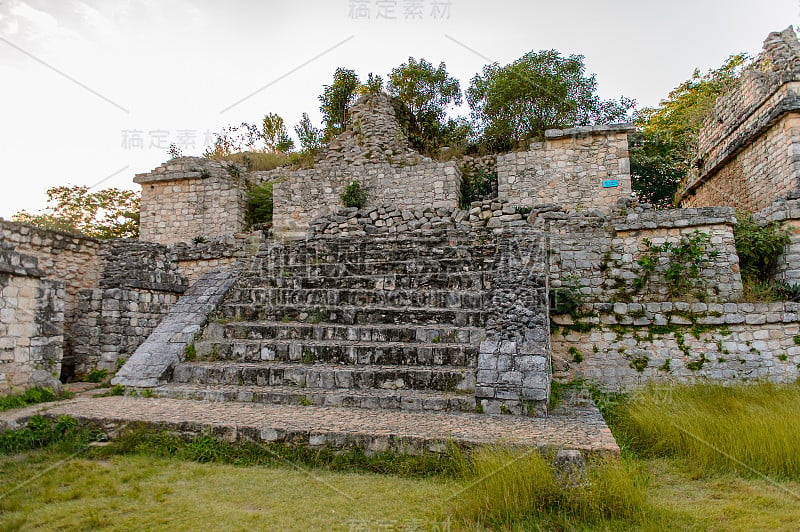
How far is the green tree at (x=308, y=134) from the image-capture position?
66.5ft

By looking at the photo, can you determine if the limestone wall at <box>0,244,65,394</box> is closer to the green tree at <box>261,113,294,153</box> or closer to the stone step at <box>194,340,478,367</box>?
the stone step at <box>194,340,478,367</box>

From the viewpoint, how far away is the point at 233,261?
35.0 feet

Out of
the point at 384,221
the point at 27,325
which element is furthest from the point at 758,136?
the point at 27,325

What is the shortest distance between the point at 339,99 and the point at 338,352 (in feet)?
53.5

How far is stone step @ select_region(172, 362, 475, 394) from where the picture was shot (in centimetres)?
530

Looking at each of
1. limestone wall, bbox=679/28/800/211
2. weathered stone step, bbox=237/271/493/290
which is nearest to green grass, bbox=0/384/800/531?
weathered stone step, bbox=237/271/493/290

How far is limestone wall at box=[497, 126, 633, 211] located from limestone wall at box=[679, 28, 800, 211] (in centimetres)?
202

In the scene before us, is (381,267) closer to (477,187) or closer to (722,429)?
(722,429)

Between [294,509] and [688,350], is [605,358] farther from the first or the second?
[294,509]

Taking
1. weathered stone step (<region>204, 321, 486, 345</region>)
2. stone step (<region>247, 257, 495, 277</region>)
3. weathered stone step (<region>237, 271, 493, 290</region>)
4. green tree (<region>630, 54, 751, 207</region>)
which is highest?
green tree (<region>630, 54, 751, 207</region>)

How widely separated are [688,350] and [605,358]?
1.13 meters

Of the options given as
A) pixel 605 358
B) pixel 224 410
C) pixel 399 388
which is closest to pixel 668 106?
pixel 605 358

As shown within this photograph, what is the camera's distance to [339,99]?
A: 20.1 metres

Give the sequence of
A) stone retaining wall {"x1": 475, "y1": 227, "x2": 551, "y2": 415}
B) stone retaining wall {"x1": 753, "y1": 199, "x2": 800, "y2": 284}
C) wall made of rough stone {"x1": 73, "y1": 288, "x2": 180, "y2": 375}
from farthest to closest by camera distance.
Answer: stone retaining wall {"x1": 753, "y1": 199, "x2": 800, "y2": 284}, wall made of rough stone {"x1": 73, "y1": 288, "x2": 180, "y2": 375}, stone retaining wall {"x1": 475, "y1": 227, "x2": 551, "y2": 415}
